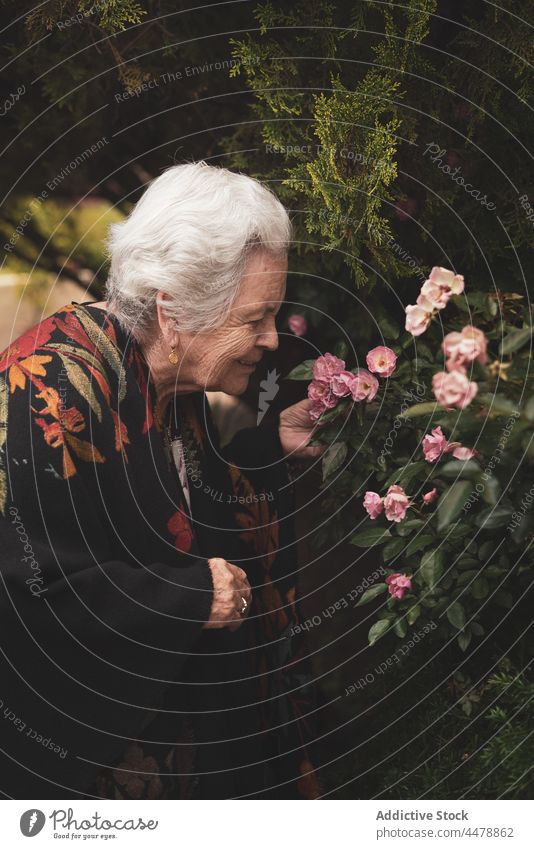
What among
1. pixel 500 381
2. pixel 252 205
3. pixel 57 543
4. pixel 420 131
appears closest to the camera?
pixel 500 381

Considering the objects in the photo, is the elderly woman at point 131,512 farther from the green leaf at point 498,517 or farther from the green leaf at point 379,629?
the green leaf at point 498,517

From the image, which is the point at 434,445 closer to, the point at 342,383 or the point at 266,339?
the point at 342,383

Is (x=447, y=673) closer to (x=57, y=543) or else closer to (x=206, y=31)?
(x=57, y=543)

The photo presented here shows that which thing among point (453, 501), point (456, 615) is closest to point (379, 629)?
point (456, 615)

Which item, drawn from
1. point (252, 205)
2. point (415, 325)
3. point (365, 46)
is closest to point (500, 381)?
point (415, 325)

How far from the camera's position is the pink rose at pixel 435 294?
1.45 m

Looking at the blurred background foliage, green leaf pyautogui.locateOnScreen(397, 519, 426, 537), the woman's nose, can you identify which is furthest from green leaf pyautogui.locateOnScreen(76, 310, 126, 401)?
green leaf pyautogui.locateOnScreen(397, 519, 426, 537)

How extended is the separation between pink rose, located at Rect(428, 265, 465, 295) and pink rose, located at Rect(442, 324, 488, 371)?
176 millimetres

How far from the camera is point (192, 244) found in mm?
1681

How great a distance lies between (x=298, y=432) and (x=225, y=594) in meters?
0.49

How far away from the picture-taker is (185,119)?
7.86ft

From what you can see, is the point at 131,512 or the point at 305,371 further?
the point at 305,371

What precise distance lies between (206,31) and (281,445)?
1024 millimetres

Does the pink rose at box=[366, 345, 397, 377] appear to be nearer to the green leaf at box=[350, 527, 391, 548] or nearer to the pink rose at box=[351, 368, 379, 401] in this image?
the pink rose at box=[351, 368, 379, 401]
